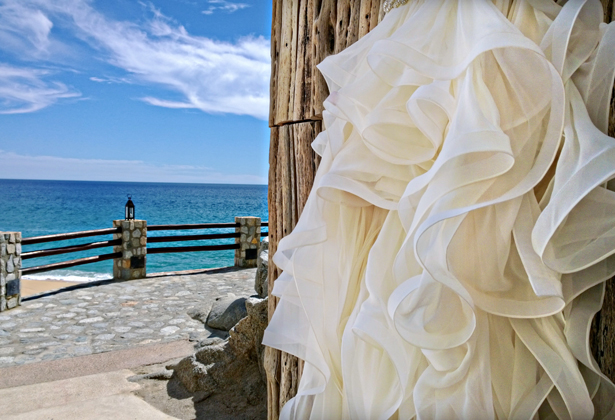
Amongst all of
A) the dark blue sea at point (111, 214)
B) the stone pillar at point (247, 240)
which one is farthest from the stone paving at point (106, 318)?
the dark blue sea at point (111, 214)

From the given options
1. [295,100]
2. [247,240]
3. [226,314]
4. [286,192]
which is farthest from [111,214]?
[295,100]

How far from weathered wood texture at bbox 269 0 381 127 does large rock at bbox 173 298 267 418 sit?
2.22m

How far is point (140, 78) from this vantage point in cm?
5825

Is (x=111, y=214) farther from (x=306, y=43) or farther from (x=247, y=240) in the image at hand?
(x=306, y=43)

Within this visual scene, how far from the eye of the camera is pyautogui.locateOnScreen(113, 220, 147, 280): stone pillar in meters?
8.08

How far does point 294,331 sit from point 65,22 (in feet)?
195

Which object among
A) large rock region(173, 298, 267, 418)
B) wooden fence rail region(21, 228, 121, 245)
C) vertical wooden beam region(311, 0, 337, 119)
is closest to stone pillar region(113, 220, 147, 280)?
wooden fence rail region(21, 228, 121, 245)

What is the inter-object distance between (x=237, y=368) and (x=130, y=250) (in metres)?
5.39

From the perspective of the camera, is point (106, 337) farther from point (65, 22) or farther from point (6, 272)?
point (65, 22)

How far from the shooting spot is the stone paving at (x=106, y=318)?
4.85 meters

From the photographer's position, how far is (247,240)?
31.3 ft

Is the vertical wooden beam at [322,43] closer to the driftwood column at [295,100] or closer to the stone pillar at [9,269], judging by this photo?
the driftwood column at [295,100]

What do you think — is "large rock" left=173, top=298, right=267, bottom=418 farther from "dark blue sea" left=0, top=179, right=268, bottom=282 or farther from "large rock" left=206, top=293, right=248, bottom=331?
"dark blue sea" left=0, top=179, right=268, bottom=282

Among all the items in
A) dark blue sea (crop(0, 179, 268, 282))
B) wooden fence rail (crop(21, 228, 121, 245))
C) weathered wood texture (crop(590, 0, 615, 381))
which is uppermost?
weathered wood texture (crop(590, 0, 615, 381))
